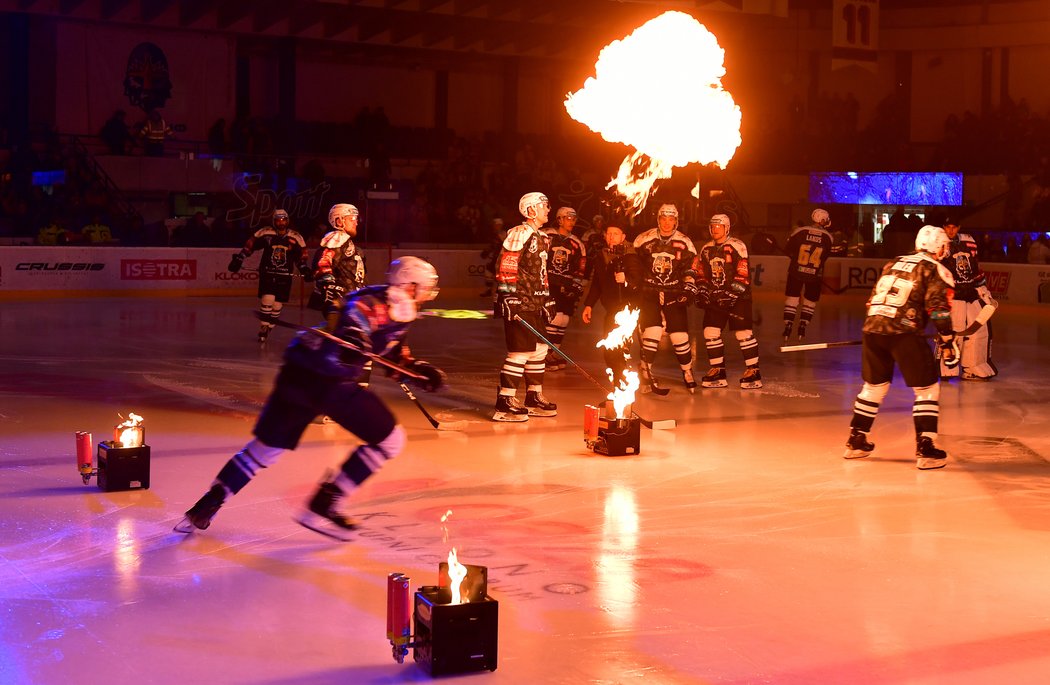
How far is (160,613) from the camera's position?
5.80 meters

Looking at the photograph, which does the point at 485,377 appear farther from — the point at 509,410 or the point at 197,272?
the point at 197,272

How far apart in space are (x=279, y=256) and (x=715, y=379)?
6.87 meters

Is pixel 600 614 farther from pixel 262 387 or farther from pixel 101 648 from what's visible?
pixel 262 387

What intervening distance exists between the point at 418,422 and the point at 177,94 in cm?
2287

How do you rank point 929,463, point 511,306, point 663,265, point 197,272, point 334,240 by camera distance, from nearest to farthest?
point 929,463 < point 511,306 < point 334,240 < point 663,265 < point 197,272

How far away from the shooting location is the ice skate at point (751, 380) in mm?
14172

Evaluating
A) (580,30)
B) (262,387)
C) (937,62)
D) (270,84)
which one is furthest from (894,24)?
(262,387)

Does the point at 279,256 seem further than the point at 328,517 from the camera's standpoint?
Yes

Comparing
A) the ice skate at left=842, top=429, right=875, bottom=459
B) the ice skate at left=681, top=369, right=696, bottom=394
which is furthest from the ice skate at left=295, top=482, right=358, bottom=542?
the ice skate at left=681, top=369, right=696, bottom=394

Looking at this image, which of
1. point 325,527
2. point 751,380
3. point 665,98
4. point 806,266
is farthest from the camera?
point 806,266

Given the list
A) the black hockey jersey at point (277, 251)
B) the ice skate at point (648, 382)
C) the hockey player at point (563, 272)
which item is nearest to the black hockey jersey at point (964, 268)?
the ice skate at point (648, 382)

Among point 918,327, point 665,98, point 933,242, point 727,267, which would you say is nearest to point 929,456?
point 918,327

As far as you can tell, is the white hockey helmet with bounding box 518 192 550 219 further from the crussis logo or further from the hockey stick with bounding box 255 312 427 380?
the crussis logo

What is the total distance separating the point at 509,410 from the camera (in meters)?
11.6
